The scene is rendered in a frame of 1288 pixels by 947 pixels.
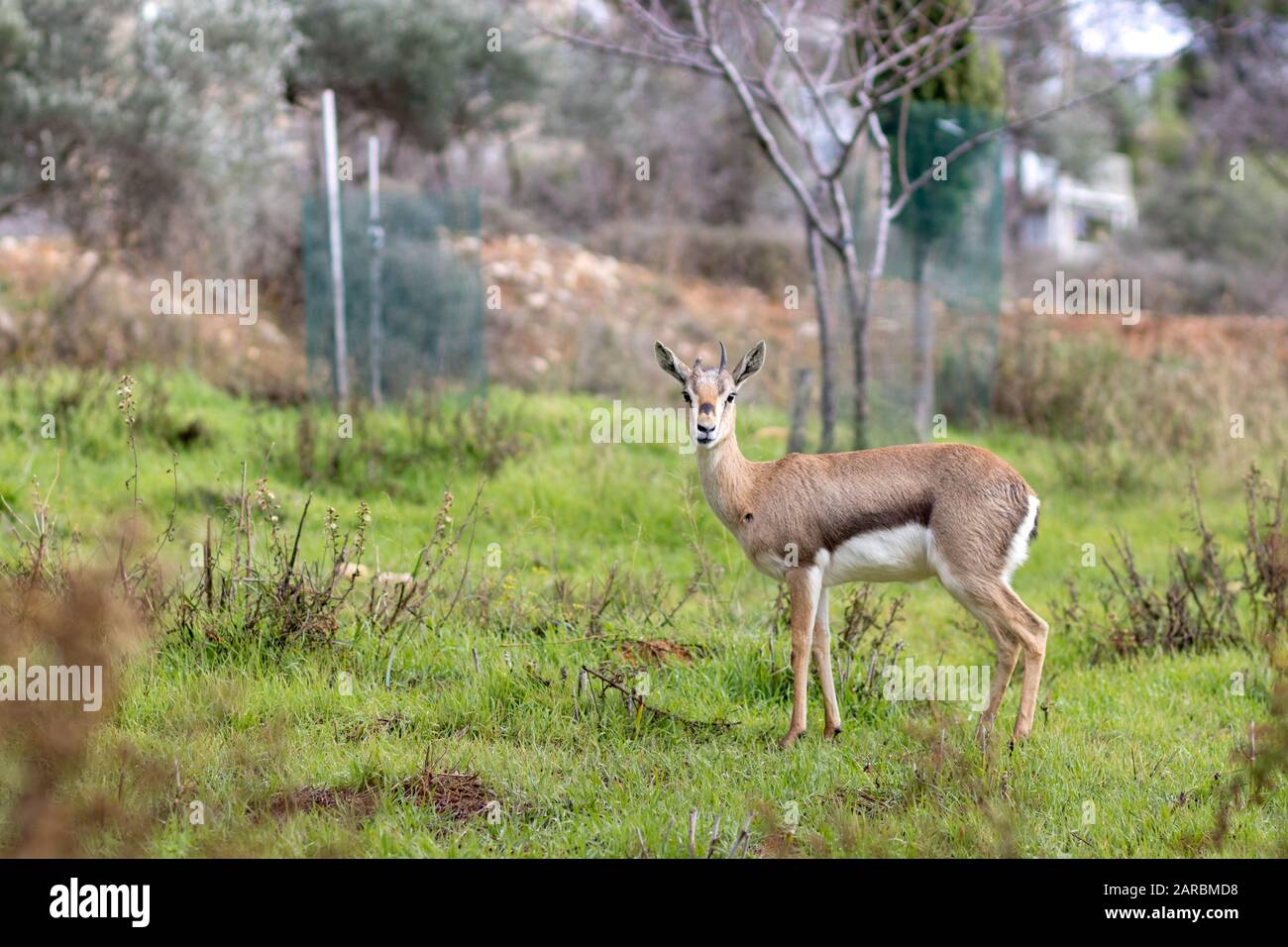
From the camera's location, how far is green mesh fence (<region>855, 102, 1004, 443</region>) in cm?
1218

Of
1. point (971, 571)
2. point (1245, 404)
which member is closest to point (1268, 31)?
point (1245, 404)

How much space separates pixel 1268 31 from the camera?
28.2 meters

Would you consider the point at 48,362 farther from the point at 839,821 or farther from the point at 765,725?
the point at 839,821

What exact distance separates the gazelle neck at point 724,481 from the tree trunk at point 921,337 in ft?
22.4

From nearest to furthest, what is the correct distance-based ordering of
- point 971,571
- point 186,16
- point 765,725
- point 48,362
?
point 971,571
point 765,725
point 48,362
point 186,16

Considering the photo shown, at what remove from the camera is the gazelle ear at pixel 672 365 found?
5434mm

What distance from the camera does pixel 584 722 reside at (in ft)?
18.5

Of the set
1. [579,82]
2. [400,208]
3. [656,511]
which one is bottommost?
[656,511]

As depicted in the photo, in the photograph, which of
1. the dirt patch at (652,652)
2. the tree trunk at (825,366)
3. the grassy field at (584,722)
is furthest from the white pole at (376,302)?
the dirt patch at (652,652)

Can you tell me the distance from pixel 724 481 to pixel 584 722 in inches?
48.1

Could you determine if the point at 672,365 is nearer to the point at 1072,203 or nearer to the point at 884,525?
the point at 884,525

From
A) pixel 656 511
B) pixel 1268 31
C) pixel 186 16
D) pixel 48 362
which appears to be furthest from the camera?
pixel 1268 31

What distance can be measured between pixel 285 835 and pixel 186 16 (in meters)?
15.0

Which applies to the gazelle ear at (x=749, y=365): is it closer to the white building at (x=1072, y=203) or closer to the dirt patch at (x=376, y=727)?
the dirt patch at (x=376, y=727)
